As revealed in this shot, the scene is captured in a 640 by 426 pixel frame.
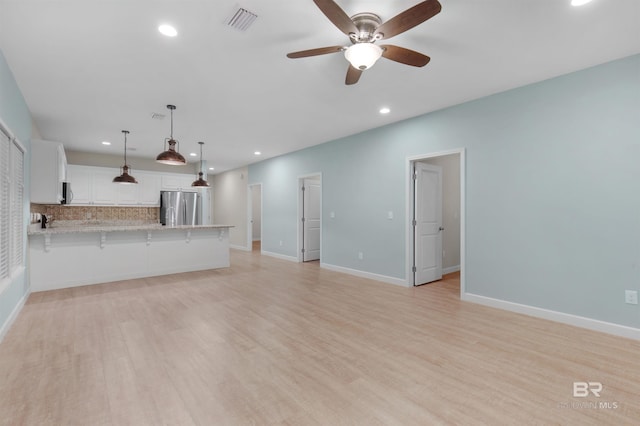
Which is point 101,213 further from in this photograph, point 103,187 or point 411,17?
point 411,17

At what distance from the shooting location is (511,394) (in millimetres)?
1992

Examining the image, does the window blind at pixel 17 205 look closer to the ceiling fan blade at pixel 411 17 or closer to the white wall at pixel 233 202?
the ceiling fan blade at pixel 411 17

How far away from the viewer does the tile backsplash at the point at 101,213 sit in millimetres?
7043

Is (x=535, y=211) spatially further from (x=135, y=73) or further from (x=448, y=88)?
(x=135, y=73)

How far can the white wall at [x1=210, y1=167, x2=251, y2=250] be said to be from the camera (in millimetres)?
9188

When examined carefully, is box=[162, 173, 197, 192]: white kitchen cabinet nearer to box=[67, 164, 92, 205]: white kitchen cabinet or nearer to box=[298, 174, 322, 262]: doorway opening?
box=[67, 164, 92, 205]: white kitchen cabinet

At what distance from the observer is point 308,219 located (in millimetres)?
7301

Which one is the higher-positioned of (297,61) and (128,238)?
(297,61)

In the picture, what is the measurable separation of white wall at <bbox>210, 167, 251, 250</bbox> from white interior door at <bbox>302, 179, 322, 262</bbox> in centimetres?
256

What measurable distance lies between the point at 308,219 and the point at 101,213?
5427mm

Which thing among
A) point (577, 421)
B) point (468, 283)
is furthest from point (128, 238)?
point (577, 421)

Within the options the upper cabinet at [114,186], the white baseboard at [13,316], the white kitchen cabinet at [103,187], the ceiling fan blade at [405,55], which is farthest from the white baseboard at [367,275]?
the white kitchen cabinet at [103,187]

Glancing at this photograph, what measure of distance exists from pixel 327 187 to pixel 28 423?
17.4 ft

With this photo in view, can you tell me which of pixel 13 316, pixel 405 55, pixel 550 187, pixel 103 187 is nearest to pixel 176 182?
pixel 103 187
